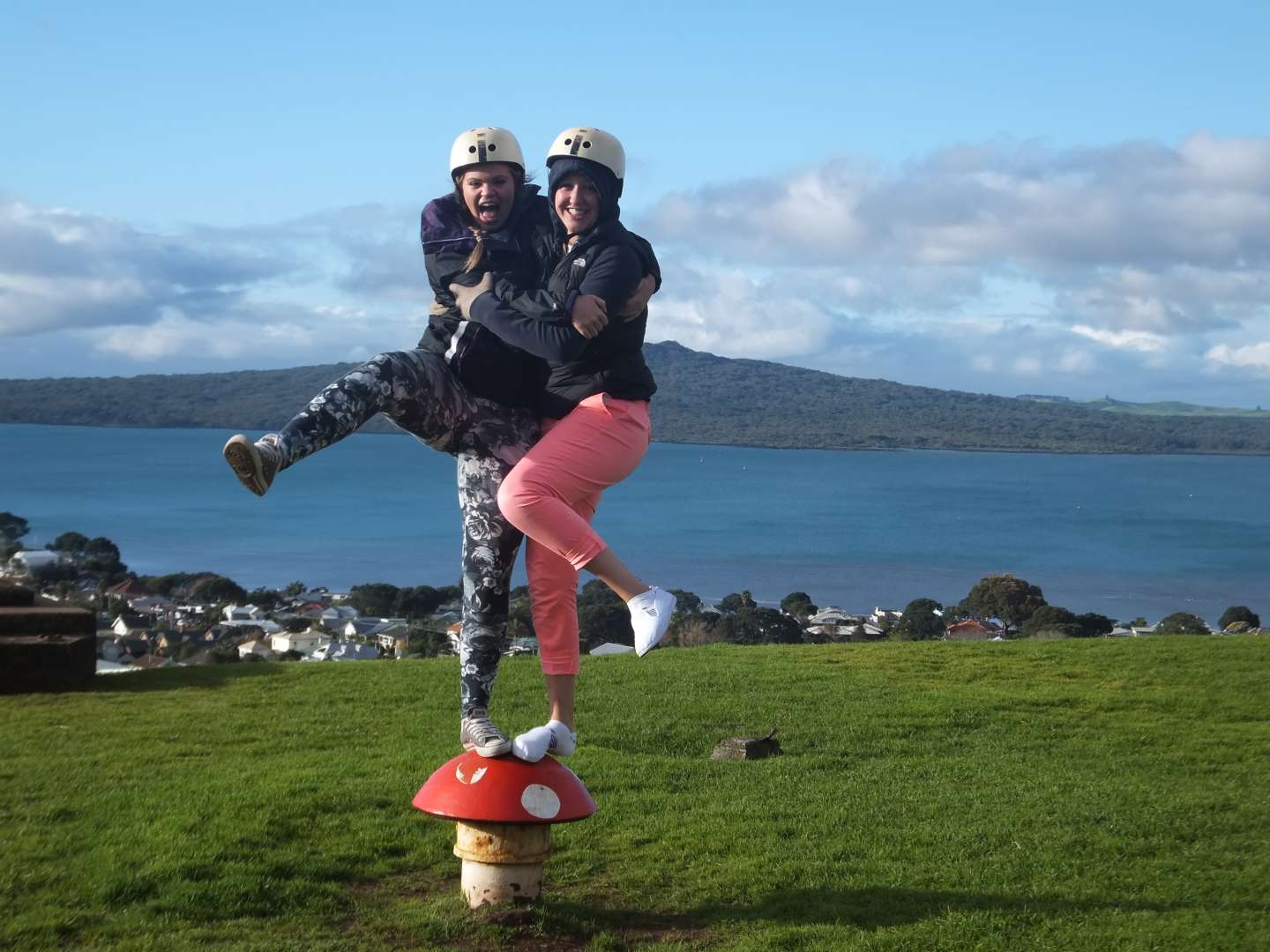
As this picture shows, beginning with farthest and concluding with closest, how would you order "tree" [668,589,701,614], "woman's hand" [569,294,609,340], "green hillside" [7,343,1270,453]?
"green hillside" [7,343,1270,453], "tree" [668,589,701,614], "woman's hand" [569,294,609,340]

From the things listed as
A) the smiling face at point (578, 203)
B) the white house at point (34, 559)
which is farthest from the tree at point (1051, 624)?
the white house at point (34, 559)

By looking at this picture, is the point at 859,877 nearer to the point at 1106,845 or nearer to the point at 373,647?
the point at 1106,845

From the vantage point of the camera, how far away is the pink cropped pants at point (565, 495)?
181 inches

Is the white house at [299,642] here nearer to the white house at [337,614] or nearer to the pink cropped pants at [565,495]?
the white house at [337,614]

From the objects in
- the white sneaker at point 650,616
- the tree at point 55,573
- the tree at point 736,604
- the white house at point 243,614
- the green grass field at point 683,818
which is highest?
the tree at point 55,573

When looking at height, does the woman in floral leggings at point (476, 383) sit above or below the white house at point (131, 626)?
above

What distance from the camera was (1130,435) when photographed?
112 meters

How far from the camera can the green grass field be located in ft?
15.9

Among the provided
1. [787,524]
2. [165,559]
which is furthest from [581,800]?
[787,524]

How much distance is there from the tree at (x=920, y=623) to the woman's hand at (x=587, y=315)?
47.3ft

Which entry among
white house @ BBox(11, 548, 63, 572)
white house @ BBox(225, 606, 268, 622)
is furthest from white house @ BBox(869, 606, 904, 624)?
white house @ BBox(11, 548, 63, 572)

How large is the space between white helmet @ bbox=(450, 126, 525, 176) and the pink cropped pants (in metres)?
0.90

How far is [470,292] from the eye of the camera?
4.62 meters

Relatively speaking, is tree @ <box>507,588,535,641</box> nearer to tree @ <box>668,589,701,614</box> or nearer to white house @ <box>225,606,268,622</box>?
tree @ <box>668,589,701,614</box>
